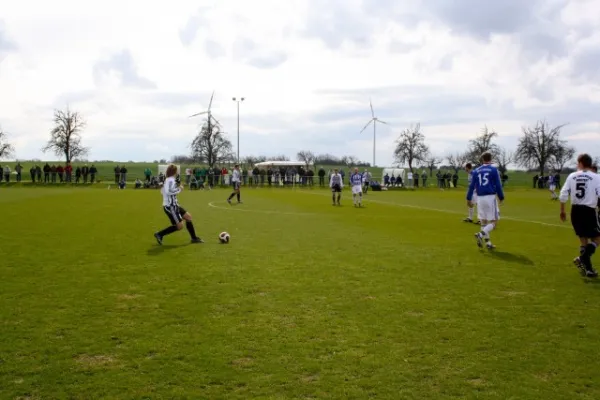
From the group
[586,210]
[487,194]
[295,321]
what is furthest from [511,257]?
[295,321]

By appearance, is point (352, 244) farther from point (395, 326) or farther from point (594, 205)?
point (395, 326)

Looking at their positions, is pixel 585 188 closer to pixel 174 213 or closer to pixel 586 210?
pixel 586 210

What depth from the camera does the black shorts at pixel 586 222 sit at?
32.0 feet

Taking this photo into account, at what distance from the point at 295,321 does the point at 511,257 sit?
6754 mm

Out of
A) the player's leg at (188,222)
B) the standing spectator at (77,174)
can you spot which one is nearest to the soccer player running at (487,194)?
the player's leg at (188,222)

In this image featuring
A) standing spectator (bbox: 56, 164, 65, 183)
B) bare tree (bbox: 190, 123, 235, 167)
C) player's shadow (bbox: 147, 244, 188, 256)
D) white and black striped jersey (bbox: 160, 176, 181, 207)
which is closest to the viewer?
player's shadow (bbox: 147, 244, 188, 256)

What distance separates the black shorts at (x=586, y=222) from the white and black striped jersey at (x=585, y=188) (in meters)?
0.09

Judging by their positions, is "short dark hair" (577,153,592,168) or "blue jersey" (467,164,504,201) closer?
"short dark hair" (577,153,592,168)

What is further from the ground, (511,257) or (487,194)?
(487,194)

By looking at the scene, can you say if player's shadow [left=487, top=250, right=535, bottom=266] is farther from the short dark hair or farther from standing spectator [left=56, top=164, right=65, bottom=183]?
standing spectator [left=56, top=164, right=65, bottom=183]

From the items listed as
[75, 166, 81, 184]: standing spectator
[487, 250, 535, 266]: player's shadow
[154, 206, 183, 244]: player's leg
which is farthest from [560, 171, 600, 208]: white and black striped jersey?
[75, 166, 81, 184]: standing spectator

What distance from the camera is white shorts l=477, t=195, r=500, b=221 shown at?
12.7m

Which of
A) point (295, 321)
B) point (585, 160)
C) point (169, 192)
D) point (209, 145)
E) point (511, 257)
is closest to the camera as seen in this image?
point (295, 321)

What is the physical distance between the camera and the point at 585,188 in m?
9.88
